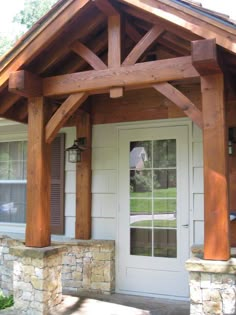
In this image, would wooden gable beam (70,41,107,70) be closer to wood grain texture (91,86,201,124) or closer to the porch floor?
wood grain texture (91,86,201,124)

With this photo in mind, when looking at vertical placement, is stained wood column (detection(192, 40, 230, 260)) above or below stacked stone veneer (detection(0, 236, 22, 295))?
above

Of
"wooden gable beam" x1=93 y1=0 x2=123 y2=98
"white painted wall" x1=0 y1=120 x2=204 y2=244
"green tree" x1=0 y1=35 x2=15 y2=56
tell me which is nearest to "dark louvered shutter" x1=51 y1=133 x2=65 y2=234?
"white painted wall" x1=0 y1=120 x2=204 y2=244

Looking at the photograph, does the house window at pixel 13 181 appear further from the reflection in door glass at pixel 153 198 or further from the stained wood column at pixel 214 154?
the stained wood column at pixel 214 154

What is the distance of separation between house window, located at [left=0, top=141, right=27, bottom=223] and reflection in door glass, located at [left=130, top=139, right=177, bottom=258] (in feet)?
6.56

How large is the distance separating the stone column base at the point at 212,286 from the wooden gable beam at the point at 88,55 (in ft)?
7.34

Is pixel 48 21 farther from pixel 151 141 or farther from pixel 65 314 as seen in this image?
pixel 65 314

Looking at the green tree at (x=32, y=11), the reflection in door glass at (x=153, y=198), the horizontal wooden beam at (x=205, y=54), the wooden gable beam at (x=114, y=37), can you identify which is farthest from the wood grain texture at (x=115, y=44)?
the green tree at (x=32, y=11)

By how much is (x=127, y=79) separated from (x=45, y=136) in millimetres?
1192

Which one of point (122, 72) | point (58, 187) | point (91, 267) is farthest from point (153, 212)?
point (122, 72)

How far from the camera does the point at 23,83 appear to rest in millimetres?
4223

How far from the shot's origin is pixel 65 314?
439cm

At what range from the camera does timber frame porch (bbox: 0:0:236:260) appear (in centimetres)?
348

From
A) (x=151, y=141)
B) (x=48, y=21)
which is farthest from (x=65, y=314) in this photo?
(x=48, y=21)

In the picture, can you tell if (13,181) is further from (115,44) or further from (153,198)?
(115,44)
